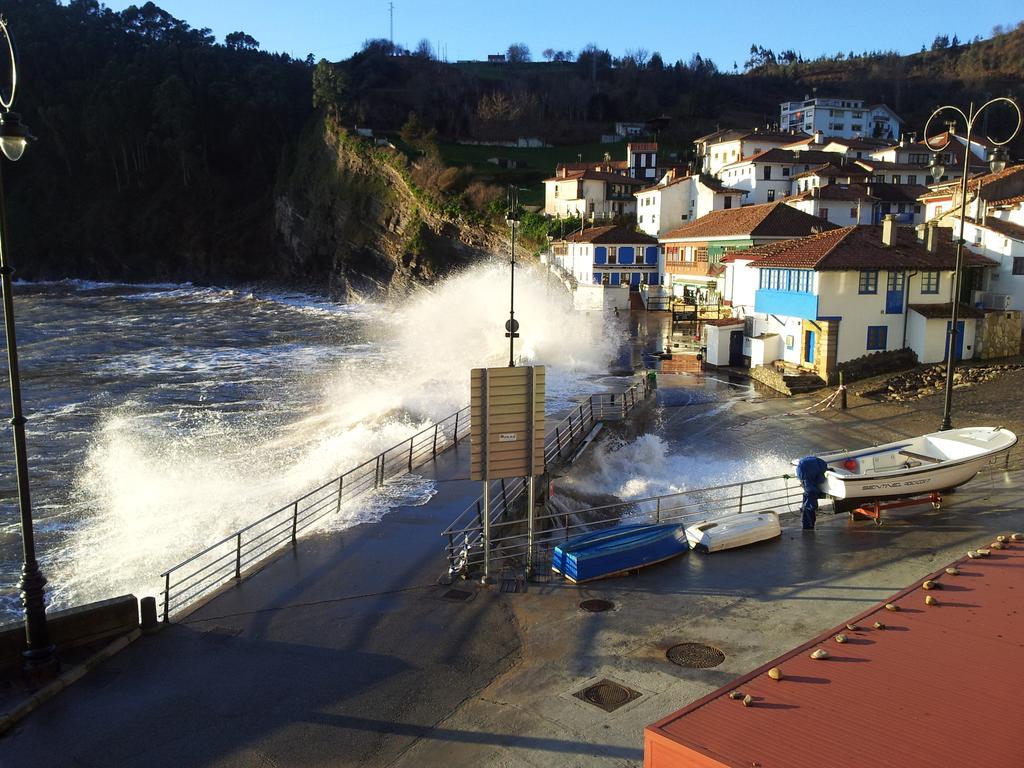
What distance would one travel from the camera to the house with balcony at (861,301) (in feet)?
97.8

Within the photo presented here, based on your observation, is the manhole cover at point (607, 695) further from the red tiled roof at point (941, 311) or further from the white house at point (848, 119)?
the white house at point (848, 119)

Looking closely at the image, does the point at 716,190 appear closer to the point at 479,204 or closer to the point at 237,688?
the point at 479,204

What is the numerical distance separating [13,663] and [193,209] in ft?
389

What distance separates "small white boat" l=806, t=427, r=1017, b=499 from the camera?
1449 cm

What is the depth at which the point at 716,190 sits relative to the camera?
61719 millimetres

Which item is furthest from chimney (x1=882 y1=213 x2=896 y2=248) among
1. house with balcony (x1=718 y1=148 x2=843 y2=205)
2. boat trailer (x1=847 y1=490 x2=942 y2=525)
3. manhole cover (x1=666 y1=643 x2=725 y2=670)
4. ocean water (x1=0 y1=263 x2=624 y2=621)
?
house with balcony (x1=718 y1=148 x2=843 y2=205)

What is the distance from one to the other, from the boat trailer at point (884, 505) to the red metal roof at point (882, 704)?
752 centimetres

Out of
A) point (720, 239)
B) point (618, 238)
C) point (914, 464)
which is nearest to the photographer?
point (914, 464)

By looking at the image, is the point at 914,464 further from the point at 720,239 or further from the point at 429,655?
the point at 720,239

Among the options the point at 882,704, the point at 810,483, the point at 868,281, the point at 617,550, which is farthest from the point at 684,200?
the point at 882,704

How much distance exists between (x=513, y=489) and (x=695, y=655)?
300 inches

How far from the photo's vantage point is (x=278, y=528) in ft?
52.5

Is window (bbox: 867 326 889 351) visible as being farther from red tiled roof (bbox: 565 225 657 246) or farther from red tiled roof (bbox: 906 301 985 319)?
red tiled roof (bbox: 565 225 657 246)

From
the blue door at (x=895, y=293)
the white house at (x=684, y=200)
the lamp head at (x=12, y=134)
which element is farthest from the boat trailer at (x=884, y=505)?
the white house at (x=684, y=200)
